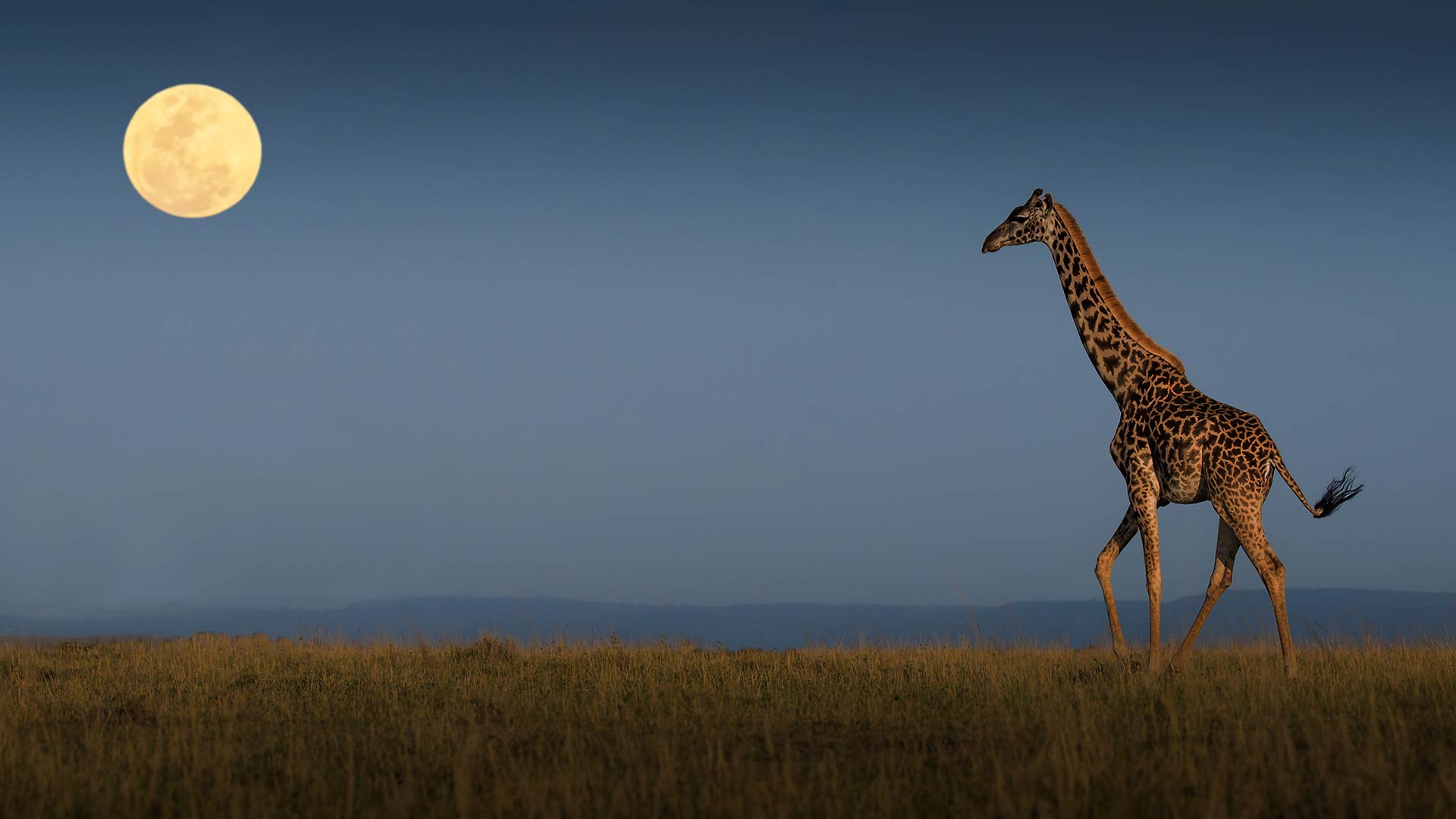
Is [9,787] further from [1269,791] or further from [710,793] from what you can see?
[1269,791]

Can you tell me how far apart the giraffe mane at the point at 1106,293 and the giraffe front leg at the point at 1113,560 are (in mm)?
2023

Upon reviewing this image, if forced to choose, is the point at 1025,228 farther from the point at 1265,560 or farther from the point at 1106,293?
the point at 1265,560

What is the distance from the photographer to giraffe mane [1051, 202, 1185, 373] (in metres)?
14.6

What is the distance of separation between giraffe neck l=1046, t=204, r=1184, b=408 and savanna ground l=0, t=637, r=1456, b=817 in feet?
11.6

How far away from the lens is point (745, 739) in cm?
952

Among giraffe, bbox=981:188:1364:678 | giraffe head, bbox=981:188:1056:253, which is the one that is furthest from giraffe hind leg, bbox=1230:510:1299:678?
giraffe head, bbox=981:188:1056:253

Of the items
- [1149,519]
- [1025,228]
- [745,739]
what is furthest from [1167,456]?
[745,739]

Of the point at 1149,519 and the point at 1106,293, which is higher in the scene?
the point at 1106,293

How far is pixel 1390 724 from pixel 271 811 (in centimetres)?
827

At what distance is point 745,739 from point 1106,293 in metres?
8.37

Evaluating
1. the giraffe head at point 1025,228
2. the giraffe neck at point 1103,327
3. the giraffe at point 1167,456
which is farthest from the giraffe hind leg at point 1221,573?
the giraffe head at point 1025,228

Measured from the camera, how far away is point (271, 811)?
24.4 ft

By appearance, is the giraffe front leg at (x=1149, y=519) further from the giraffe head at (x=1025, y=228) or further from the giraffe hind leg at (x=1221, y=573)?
the giraffe head at (x=1025, y=228)

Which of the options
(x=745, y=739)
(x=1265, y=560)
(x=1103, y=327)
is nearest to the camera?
(x=745, y=739)
